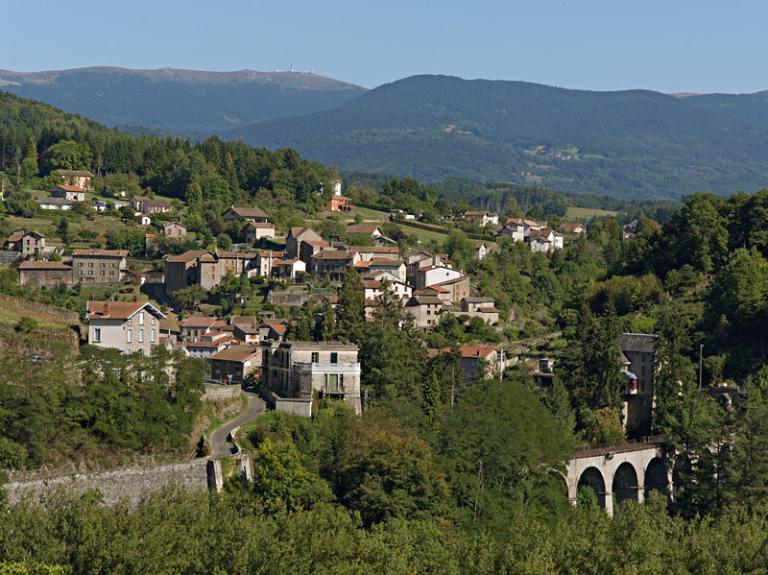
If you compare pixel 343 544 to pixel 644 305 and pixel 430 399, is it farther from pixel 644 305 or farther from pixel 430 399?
pixel 644 305

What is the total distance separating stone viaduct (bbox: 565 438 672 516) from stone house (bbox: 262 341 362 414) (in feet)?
28.1

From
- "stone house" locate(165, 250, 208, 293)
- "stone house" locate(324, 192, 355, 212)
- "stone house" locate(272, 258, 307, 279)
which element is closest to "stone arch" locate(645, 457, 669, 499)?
"stone house" locate(272, 258, 307, 279)

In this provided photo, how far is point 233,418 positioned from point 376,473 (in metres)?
6.85

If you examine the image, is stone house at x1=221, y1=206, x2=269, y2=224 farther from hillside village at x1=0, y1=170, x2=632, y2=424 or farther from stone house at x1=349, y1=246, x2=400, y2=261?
stone house at x1=349, y1=246, x2=400, y2=261

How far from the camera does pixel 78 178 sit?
10994 centimetres

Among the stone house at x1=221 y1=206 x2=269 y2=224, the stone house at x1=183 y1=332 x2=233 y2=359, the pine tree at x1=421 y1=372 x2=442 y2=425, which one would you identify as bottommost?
the stone house at x1=183 y1=332 x2=233 y2=359

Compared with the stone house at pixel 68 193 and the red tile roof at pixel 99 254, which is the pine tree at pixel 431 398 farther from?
the stone house at pixel 68 193

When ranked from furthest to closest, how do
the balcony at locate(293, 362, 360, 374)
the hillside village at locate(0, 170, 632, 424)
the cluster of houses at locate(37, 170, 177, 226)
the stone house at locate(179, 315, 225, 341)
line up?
the cluster of houses at locate(37, 170, 177, 226) < the stone house at locate(179, 315, 225, 341) < the hillside village at locate(0, 170, 632, 424) < the balcony at locate(293, 362, 360, 374)

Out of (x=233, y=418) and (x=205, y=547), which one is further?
(x=233, y=418)

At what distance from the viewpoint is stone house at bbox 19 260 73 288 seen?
80562 millimetres

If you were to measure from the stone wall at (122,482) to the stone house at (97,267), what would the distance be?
43.7 metres

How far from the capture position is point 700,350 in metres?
63.1

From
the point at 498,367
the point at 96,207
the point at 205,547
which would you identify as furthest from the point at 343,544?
the point at 96,207

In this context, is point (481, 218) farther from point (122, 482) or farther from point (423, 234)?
point (122, 482)
